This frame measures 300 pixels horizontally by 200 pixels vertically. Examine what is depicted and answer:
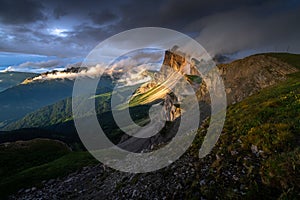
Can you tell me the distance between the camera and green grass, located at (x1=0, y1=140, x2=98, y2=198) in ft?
104

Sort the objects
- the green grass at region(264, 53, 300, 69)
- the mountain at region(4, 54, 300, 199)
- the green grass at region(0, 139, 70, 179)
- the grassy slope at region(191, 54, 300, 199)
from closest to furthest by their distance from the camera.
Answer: the grassy slope at region(191, 54, 300, 199) < the mountain at region(4, 54, 300, 199) < the green grass at region(0, 139, 70, 179) < the green grass at region(264, 53, 300, 69)

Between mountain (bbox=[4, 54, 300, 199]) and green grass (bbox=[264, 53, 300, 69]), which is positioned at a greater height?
green grass (bbox=[264, 53, 300, 69])

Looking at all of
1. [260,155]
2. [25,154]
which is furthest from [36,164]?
[260,155]

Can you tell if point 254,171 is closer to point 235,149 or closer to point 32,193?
point 235,149

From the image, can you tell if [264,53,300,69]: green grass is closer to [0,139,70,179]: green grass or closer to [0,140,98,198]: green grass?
[0,140,98,198]: green grass

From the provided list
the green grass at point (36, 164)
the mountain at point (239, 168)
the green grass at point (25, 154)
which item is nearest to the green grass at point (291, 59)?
the mountain at point (239, 168)

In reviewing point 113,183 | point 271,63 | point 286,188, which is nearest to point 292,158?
point 286,188

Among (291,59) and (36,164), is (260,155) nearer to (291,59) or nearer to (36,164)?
(36,164)

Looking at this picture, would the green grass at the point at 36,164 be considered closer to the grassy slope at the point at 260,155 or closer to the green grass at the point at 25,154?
the green grass at the point at 25,154

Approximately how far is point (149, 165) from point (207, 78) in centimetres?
12813

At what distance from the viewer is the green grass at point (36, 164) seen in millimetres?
31766

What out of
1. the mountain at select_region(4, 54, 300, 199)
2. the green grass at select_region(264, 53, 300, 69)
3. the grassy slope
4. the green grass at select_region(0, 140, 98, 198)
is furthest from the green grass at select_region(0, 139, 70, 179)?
the green grass at select_region(264, 53, 300, 69)

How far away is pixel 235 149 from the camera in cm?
1575

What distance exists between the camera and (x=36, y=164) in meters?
51.0
